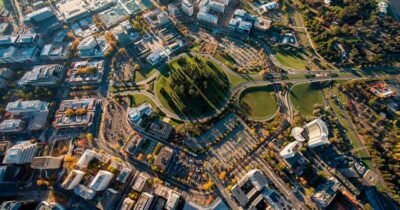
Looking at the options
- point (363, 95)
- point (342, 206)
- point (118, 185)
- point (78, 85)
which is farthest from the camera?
point (78, 85)

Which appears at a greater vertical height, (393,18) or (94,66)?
(393,18)

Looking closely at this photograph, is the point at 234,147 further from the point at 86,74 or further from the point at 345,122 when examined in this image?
the point at 86,74

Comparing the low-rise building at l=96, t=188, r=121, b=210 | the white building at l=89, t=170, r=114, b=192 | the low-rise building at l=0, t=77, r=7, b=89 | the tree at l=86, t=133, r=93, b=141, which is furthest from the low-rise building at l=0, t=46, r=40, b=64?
the low-rise building at l=96, t=188, r=121, b=210

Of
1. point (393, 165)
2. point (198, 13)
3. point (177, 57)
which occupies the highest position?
point (198, 13)

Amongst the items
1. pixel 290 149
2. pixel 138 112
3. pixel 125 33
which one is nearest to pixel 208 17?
pixel 125 33

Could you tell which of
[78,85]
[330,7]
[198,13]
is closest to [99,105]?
[78,85]

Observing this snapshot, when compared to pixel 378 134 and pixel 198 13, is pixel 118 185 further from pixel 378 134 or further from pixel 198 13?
pixel 378 134

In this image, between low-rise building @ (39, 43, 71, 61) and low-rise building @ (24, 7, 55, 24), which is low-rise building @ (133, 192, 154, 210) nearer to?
low-rise building @ (39, 43, 71, 61)
